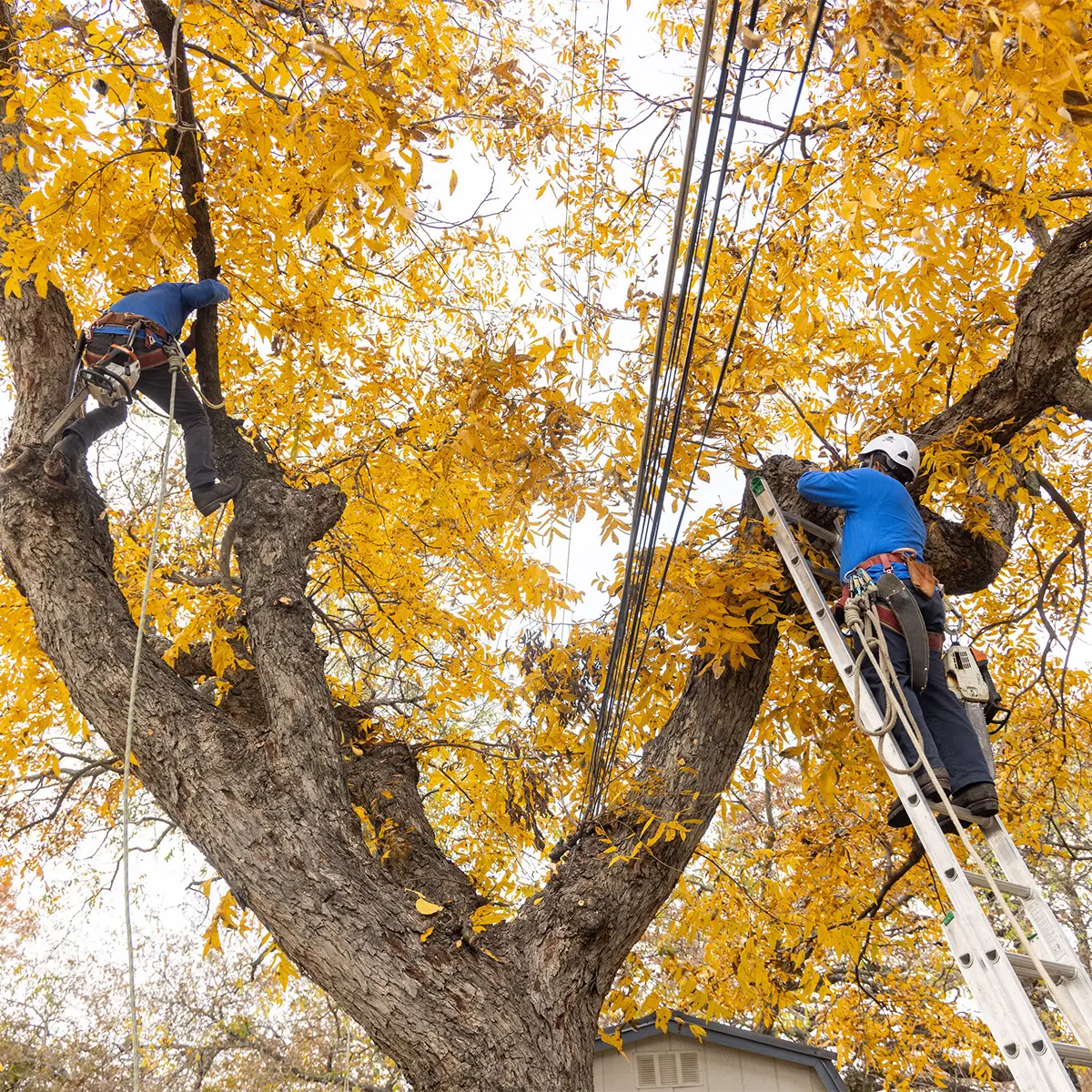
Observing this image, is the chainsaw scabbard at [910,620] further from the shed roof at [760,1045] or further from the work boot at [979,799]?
the shed roof at [760,1045]

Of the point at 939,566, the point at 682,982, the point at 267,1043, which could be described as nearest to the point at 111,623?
the point at 682,982

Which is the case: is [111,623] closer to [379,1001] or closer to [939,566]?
[379,1001]

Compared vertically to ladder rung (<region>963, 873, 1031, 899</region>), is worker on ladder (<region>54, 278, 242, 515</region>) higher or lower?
higher

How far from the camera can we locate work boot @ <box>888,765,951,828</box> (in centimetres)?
373

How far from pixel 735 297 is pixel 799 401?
7.21 ft

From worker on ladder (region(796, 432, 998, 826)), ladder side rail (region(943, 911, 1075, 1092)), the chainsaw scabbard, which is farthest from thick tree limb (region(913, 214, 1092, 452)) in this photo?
ladder side rail (region(943, 911, 1075, 1092))

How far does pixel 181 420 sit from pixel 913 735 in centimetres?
430

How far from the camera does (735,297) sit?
5.38 m

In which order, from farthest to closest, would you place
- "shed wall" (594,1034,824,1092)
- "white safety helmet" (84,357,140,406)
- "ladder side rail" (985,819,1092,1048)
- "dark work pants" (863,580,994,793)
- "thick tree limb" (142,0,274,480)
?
"shed wall" (594,1034,824,1092), "white safety helmet" (84,357,140,406), "thick tree limb" (142,0,274,480), "dark work pants" (863,580,994,793), "ladder side rail" (985,819,1092,1048)

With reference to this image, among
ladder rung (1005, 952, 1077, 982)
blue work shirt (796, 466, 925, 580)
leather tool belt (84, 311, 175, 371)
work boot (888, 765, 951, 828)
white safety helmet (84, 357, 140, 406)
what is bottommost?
ladder rung (1005, 952, 1077, 982)

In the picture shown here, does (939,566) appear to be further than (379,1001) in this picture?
Yes

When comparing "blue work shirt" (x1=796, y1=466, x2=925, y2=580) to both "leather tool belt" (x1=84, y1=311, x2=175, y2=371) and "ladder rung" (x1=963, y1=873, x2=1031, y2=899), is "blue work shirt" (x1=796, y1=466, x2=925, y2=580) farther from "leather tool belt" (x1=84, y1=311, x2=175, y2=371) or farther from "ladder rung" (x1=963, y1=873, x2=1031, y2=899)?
"leather tool belt" (x1=84, y1=311, x2=175, y2=371)

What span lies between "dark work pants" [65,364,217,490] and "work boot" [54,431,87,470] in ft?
0.09

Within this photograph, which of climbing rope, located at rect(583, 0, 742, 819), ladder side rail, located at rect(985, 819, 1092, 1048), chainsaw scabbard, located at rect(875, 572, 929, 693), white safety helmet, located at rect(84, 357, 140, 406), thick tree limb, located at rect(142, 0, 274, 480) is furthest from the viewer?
white safety helmet, located at rect(84, 357, 140, 406)
